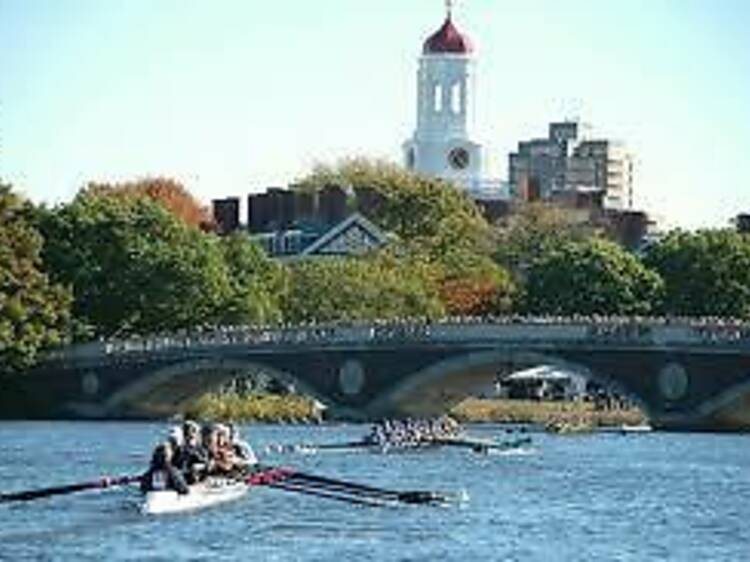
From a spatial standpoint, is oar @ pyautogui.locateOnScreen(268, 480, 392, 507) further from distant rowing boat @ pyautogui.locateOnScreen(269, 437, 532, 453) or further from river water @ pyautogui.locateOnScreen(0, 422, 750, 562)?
distant rowing boat @ pyautogui.locateOnScreen(269, 437, 532, 453)

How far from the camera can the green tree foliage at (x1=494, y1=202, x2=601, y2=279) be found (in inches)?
7160

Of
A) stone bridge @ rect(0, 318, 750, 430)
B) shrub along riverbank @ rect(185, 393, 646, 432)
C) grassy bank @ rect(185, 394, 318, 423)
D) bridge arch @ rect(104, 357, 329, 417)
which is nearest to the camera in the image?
stone bridge @ rect(0, 318, 750, 430)

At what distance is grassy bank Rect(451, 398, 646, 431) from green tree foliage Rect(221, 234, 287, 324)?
32.9 ft

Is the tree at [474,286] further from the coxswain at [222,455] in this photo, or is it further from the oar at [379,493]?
the oar at [379,493]

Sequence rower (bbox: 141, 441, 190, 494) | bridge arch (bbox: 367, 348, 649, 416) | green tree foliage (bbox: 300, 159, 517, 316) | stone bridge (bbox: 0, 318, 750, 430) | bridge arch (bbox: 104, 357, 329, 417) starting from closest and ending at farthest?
1. rower (bbox: 141, 441, 190, 494)
2. stone bridge (bbox: 0, 318, 750, 430)
3. bridge arch (bbox: 367, 348, 649, 416)
4. bridge arch (bbox: 104, 357, 329, 417)
5. green tree foliage (bbox: 300, 159, 517, 316)

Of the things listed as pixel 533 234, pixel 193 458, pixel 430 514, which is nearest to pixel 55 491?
pixel 193 458

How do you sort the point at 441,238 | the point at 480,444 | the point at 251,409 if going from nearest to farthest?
the point at 480,444 < the point at 251,409 < the point at 441,238

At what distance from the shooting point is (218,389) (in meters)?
141

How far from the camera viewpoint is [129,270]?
138 m

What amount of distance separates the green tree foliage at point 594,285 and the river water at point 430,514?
42931mm

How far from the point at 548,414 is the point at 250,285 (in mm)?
14586

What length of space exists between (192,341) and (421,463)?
33490mm

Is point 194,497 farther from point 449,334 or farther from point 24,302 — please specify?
point 24,302

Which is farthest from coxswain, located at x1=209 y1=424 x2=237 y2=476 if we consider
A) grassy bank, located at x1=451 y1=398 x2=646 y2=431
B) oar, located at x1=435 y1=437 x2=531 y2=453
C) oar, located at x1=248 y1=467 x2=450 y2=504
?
grassy bank, located at x1=451 y1=398 x2=646 y2=431
